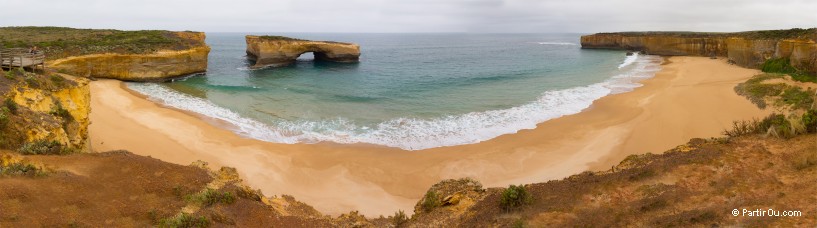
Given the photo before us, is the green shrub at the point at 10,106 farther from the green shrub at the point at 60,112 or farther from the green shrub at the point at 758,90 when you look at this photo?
the green shrub at the point at 758,90

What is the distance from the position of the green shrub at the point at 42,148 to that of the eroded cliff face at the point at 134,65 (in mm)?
21873

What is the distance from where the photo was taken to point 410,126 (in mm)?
19531

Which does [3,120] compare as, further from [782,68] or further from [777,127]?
[782,68]

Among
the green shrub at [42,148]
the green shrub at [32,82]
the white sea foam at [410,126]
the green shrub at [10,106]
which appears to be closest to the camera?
the green shrub at [42,148]

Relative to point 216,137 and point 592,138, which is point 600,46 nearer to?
point 592,138

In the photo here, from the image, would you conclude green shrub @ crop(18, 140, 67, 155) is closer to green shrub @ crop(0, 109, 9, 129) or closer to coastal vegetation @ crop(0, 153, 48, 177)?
green shrub @ crop(0, 109, 9, 129)

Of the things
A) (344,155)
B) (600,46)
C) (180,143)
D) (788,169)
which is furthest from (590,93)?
(600,46)

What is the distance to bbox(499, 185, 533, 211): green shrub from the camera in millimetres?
7596

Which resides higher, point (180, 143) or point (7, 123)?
point (7, 123)

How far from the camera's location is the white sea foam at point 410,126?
17406 mm

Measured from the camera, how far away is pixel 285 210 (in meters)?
8.59

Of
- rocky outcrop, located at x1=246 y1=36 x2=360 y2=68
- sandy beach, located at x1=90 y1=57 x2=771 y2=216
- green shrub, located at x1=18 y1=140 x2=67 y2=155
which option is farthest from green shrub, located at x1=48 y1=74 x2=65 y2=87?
rocky outcrop, located at x1=246 y1=36 x2=360 y2=68

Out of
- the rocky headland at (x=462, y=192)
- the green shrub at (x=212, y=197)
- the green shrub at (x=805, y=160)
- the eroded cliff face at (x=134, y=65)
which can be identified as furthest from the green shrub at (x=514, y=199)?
the eroded cliff face at (x=134, y=65)

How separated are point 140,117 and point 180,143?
18.2 feet
